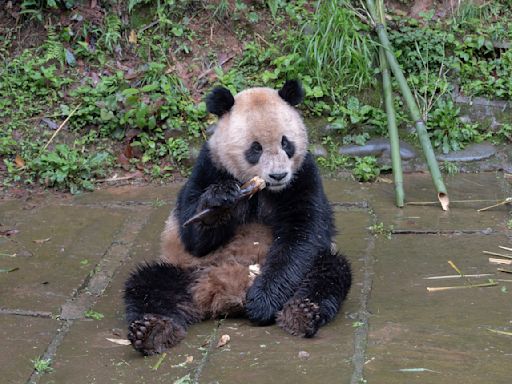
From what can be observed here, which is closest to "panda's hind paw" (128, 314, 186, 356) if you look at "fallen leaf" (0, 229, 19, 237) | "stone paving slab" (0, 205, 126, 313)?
"stone paving slab" (0, 205, 126, 313)

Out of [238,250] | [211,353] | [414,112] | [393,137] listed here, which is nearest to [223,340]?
[211,353]

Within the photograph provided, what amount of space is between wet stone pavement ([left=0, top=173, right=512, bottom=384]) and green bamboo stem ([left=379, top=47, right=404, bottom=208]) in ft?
0.45

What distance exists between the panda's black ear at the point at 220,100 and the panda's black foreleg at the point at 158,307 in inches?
35.9

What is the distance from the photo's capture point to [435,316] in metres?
4.13

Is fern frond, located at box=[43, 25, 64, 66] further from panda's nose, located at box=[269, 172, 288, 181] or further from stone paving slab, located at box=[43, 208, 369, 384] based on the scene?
panda's nose, located at box=[269, 172, 288, 181]

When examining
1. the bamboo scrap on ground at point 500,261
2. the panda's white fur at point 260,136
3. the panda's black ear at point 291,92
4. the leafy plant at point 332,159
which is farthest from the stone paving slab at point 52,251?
the bamboo scrap on ground at point 500,261

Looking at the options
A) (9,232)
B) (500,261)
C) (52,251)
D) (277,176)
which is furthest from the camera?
(9,232)

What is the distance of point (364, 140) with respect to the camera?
268 inches

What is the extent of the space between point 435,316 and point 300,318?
70 cm

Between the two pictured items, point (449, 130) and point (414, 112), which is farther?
point (449, 130)

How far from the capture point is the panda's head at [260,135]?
4.43 m

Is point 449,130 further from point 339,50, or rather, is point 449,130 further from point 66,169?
point 66,169

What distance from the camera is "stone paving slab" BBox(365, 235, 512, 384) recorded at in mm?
3539

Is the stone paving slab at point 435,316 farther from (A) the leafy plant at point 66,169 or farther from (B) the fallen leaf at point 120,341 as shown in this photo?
(A) the leafy plant at point 66,169
